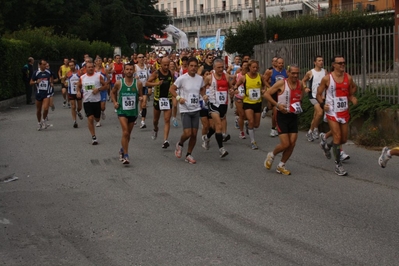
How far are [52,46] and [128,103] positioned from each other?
30165 mm

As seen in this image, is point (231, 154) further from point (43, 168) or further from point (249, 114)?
point (43, 168)

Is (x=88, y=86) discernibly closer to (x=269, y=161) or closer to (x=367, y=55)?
(x=269, y=161)

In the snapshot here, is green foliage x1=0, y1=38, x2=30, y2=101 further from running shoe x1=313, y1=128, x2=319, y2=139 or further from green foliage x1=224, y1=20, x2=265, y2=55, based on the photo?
running shoe x1=313, y1=128, x2=319, y2=139

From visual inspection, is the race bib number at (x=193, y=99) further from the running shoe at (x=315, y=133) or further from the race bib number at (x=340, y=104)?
the running shoe at (x=315, y=133)

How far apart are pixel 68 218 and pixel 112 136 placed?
8.44m

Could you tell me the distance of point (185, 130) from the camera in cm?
1229

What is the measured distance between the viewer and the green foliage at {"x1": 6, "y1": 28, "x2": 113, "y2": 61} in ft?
130

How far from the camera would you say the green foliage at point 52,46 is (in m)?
39.6

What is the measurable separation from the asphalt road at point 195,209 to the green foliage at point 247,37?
21.6 meters

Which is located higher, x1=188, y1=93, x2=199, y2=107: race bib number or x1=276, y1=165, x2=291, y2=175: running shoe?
x1=188, y1=93, x2=199, y2=107: race bib number

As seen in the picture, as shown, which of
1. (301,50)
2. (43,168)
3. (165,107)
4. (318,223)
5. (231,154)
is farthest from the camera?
(301,50)

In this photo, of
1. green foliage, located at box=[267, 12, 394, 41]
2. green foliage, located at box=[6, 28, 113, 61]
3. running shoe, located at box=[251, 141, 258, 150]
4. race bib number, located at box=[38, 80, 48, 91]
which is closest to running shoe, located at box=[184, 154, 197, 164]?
running shoe, located at box=[251, 141, 258, 150]

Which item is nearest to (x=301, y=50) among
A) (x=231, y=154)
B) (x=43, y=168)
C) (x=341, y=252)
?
(x=231, y=154)

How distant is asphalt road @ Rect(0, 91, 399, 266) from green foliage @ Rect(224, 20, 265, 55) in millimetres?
21607
